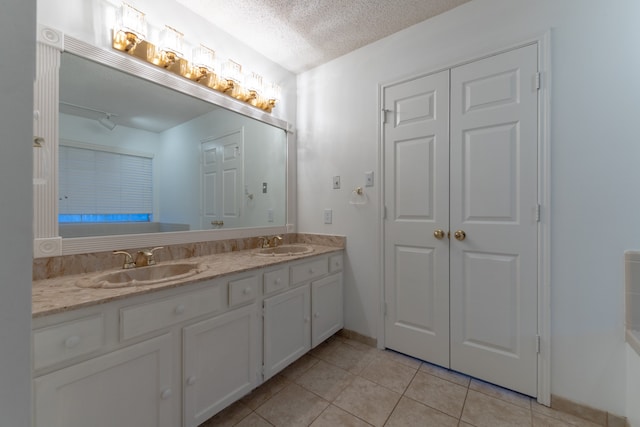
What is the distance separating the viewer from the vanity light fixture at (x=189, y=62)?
1.46 meters

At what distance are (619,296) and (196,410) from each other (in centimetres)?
216

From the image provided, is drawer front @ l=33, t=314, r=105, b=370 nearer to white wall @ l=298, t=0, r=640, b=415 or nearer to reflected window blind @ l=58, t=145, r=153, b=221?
reflected window blind @ l=58, t=145, r=153, b=221

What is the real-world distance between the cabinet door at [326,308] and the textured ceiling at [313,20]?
6.23ft

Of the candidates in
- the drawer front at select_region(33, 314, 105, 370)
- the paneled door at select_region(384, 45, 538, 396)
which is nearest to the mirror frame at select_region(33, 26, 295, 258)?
the drawer front at select_region(33, 314, 105, 370)

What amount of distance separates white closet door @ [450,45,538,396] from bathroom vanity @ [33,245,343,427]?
113 cm

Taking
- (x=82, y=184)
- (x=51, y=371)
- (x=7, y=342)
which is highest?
(x=82, y=184)

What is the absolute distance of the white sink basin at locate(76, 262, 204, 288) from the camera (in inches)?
45.1

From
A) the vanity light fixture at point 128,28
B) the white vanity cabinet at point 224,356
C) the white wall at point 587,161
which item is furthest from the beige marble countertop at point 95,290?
the white wall at point 587,161

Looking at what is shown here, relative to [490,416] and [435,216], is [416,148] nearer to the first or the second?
[435,216]

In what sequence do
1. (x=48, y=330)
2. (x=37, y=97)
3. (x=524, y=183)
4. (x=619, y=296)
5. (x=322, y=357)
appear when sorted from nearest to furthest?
(x=48, y=330) → (x=37, y=97) → (x=619, y=296) → (x=524, y=183) → (x=322, y=357)

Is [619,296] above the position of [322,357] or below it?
above

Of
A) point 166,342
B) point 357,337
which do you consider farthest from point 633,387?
point 166,342

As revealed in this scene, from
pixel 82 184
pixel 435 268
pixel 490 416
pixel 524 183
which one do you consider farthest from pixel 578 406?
pixel 82 184

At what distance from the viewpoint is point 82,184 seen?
54.3 inches
